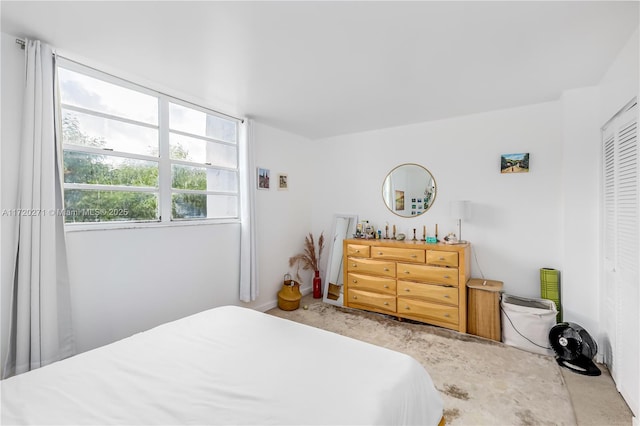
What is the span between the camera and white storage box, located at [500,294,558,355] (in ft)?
8.86

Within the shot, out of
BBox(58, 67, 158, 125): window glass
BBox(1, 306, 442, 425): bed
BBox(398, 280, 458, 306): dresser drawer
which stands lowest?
BBox(398, 280, 458, 306): dresser drawer

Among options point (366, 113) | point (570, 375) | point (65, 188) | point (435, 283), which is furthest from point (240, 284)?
point (570, 375)

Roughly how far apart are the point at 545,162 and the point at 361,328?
281 cm

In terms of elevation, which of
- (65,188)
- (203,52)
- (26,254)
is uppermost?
(203,52)

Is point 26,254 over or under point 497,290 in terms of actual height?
over

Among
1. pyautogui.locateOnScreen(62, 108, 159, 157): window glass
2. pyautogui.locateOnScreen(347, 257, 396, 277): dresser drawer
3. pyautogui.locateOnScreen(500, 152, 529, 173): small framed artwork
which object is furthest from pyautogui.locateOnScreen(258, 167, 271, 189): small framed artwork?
pyautogui.locateOnScreen(500, 152, 529, 173): small framed artwork

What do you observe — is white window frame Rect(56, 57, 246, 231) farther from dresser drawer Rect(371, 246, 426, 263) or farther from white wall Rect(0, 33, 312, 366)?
dresser drawer Rect(371, 246, 426, 263)

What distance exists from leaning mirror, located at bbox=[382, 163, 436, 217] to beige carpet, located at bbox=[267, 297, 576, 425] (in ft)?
5.00

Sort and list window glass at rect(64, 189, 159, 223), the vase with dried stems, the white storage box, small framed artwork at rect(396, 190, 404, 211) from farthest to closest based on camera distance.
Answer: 1. the vase with dried stems
2. small framed artwork at rect(396, 190, 404, 211)
3. the white storage box
4. window glass at rect(64, 189, 159, 223)

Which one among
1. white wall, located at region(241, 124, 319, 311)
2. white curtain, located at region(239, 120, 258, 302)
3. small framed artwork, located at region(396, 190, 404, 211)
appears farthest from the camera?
small framed artwork, located at region(396, 190, 404, 211)

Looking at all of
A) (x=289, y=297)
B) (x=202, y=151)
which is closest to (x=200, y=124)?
(x=202, y=151)

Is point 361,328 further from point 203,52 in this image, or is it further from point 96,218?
point 203,52

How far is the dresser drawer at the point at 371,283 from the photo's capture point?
357 centimetres

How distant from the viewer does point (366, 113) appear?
3529 millimetres
